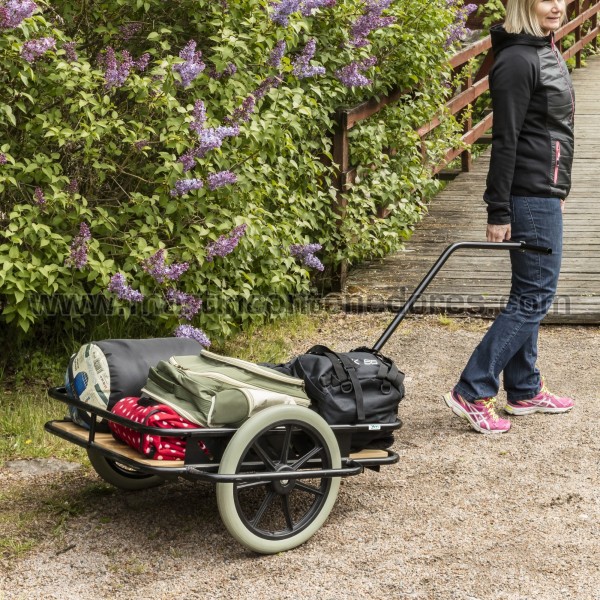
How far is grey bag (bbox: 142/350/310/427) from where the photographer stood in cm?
360

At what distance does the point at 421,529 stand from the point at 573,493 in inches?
28.0

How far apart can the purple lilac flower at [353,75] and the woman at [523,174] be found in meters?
2.03

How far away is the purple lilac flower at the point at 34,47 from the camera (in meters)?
4.81

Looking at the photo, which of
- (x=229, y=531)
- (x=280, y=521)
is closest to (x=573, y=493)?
(x=280, y=521)

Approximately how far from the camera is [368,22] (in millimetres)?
6672

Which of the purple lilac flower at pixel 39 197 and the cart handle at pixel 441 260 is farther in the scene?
the purple lilac flower at pixel 39 197

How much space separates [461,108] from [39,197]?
5637 mm

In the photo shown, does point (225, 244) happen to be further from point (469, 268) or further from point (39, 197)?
point (469, 268)

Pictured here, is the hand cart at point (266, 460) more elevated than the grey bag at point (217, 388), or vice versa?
the grey bag at point (217, 388)

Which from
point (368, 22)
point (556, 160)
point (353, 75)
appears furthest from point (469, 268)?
point (556, 160)

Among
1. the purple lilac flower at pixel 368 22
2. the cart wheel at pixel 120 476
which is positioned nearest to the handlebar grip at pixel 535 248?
the cart wheel at pixel 120 476

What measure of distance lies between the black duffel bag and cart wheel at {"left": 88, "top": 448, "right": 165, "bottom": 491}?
0.73m

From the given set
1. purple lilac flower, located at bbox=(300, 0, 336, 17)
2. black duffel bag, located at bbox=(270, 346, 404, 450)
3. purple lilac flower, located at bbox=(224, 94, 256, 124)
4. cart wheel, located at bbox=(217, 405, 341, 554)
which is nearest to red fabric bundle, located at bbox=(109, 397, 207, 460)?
cart wheel, located at bbox=(217, 405, 341, 554)

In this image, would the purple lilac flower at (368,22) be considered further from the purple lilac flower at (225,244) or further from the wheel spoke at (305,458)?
the wheel spoke at (305,458)
